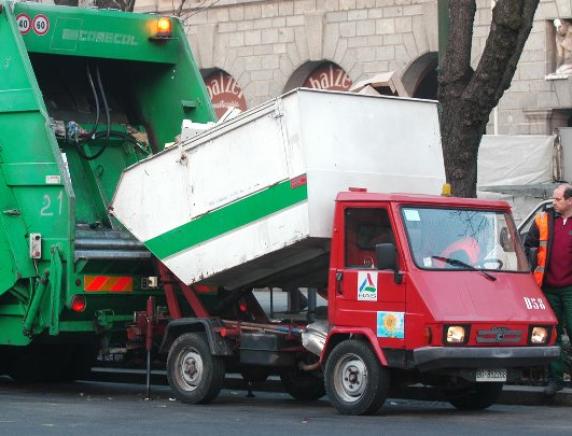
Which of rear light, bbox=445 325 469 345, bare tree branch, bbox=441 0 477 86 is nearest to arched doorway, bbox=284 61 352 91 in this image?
bare tree branch, bbox=441 0 477 86

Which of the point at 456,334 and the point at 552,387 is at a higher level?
the point at 456,334

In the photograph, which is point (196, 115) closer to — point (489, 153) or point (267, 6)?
point (489, 153)

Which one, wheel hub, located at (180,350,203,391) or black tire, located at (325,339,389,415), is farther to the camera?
wheel hub, located at (180,350,203,391)

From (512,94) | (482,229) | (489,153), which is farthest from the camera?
(512,94)

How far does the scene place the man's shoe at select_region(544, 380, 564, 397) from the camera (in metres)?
13.1

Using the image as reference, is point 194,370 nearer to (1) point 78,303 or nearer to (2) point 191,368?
(2) point 191,368

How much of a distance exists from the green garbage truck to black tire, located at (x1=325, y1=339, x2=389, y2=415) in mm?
2458

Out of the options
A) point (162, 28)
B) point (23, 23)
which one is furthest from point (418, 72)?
point (23, 23)

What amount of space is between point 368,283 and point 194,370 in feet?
6.22

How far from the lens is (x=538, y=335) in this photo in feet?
39.7

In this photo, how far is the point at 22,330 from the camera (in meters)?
13.6

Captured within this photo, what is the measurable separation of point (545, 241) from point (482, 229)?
39.1 inches

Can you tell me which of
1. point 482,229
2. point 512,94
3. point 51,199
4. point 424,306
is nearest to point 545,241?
point 482,229

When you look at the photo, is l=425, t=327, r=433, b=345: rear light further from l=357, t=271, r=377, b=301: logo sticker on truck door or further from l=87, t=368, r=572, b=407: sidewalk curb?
l=87, t=368, r=572, b=407: sidewalk curb
